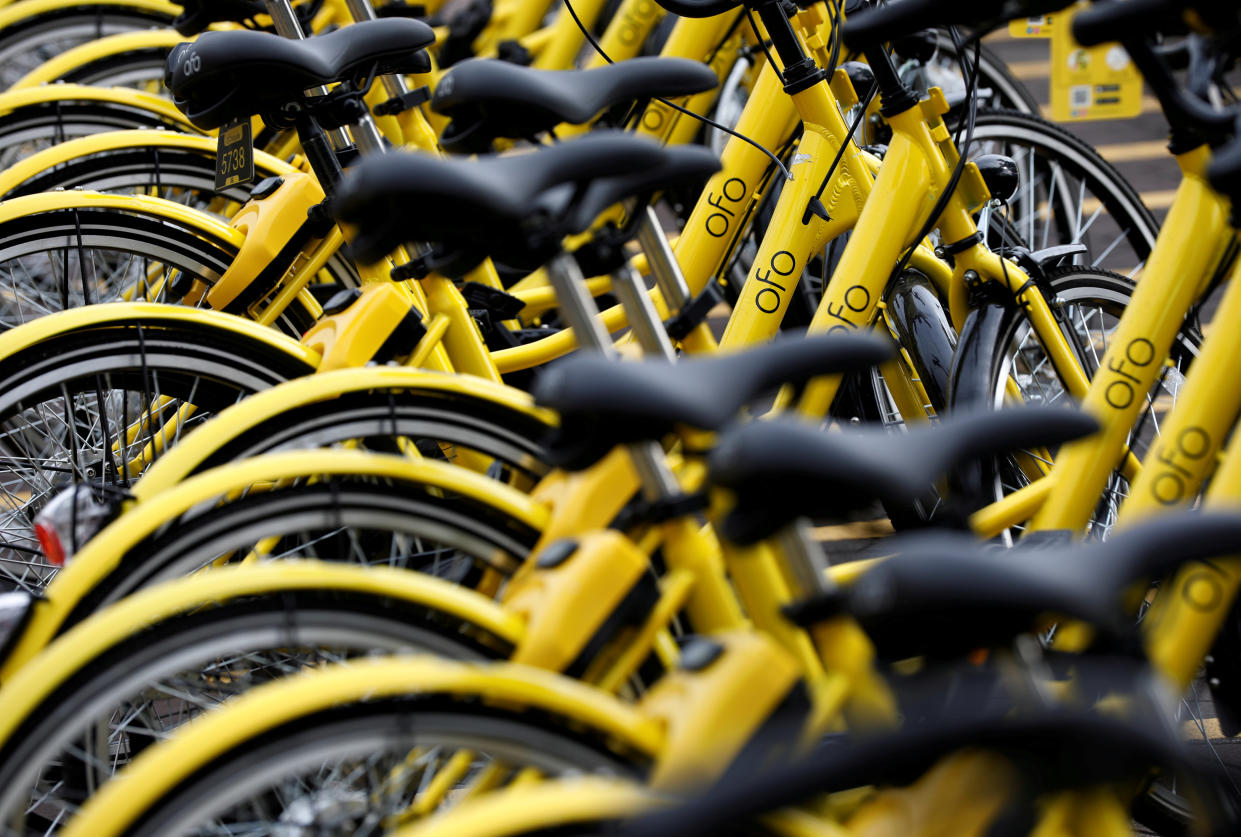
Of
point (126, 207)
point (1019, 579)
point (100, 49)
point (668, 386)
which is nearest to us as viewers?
point (1019, 579)

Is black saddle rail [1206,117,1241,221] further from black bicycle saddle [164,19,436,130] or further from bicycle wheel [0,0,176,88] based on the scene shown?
bicycle wheel [0,0,176,88]

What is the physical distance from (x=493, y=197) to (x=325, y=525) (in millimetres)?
539

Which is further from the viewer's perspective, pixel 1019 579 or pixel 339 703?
pixel 339 703

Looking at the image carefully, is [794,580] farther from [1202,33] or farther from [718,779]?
[1202,33]

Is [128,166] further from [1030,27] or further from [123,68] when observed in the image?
[1030,27]

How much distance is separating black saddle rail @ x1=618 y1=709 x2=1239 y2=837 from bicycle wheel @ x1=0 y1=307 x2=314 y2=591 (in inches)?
49.0

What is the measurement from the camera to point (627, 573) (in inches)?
61.3

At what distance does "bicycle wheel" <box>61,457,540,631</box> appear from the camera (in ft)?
5.81

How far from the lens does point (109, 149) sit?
9.95 feet

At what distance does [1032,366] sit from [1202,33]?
1124mm

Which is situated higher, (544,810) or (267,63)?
(267,63)

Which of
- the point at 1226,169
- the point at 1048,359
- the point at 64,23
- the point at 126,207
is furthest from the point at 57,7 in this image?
the point at 1226,169

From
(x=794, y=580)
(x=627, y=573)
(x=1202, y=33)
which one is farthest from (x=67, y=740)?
(x=1202, y=33)

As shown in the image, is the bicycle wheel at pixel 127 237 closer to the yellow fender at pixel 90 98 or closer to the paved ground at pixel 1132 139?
the yellow fender at pixel 90 98
